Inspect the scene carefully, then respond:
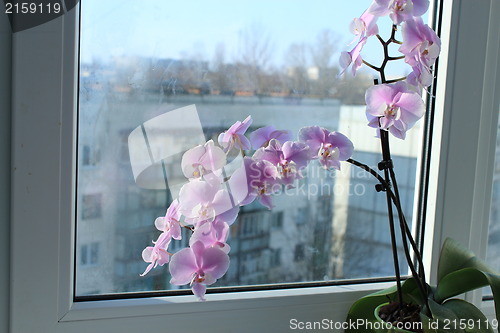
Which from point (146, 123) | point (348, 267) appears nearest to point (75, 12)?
point (146, 123)

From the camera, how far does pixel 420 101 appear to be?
28.2 inches

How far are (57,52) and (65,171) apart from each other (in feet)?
0.58

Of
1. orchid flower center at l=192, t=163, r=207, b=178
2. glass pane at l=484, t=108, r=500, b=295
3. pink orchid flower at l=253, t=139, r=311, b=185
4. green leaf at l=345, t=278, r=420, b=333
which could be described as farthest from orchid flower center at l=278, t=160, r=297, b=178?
glass pane at l=484, t=108, r=500, b=295

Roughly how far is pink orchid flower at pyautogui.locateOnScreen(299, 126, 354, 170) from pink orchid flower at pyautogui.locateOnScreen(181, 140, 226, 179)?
125 mm

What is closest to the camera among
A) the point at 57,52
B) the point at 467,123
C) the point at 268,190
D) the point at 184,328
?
the point at 268,190

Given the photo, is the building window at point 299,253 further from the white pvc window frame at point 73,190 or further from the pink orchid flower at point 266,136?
the pink orchid flower at point 266,136

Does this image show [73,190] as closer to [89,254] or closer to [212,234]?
[89,254]

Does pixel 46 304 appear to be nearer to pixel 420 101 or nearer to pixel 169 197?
pixel 169 197

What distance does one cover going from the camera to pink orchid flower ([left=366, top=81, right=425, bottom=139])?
720mm

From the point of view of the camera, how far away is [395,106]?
724mm

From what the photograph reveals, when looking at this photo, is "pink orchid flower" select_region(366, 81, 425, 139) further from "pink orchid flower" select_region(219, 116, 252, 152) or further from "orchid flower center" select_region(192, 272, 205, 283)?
"orchid flower center" select_region(192, 272, 205, 283)

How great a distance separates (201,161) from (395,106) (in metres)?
0.27

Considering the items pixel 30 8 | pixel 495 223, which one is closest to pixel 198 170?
pixel 30 8

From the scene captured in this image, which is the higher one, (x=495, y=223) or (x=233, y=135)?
(x=233, y=135)
